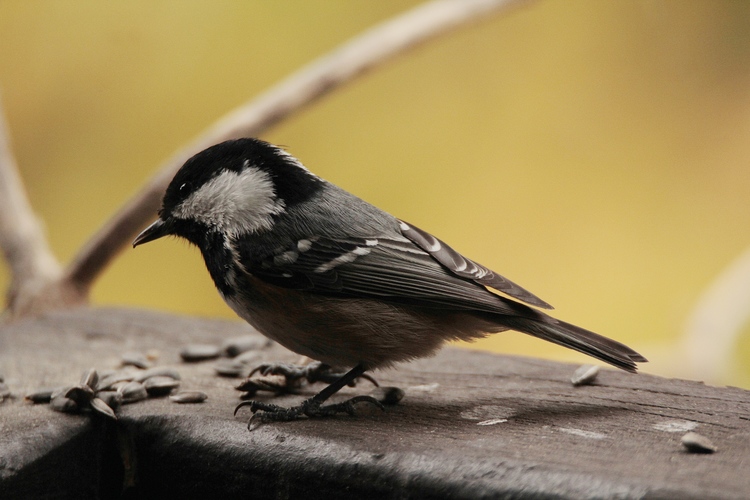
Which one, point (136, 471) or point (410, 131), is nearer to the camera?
point (136, 471)

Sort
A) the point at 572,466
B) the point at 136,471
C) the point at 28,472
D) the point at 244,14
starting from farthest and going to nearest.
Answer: the point at 244,14, the point at 136,471, the point at 28,472, the point at 572,466

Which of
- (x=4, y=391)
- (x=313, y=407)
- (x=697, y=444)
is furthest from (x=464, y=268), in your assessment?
(x=4, y=391)

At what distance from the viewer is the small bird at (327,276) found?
1876 millimetres

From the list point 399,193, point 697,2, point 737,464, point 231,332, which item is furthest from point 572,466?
point 697,2

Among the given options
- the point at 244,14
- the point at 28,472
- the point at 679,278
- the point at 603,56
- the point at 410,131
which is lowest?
the point at 28,472

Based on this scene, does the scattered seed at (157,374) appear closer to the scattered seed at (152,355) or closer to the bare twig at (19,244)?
the scattered seed at (152,355)

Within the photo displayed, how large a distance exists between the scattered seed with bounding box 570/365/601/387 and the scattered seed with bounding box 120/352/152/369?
3.90 feet

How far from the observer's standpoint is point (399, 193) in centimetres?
449

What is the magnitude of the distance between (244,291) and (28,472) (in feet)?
1.96

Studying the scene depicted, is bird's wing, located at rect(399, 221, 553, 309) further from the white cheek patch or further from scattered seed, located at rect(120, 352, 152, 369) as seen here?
scattered seed, located at rect(120, 352, 152, 369)

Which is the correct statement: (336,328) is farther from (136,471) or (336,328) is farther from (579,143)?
(579,143)

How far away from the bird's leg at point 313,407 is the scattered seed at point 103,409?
0.29m

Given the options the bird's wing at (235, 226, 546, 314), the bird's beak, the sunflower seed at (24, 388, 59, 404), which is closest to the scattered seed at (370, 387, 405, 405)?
the bird's wing at (235, 226, 546, 314)

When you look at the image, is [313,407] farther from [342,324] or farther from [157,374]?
[157,374]
